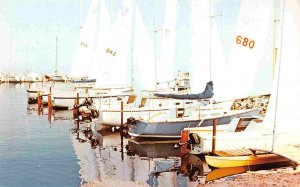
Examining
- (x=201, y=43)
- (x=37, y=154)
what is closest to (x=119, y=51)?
(x=201, y=43)

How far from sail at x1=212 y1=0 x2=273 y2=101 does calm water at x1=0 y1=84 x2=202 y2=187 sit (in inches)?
238

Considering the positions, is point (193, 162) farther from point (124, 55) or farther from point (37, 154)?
point (124, 55)

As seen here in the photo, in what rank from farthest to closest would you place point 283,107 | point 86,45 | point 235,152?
1. point 86,45
2. point 235,152
3. point 283,107

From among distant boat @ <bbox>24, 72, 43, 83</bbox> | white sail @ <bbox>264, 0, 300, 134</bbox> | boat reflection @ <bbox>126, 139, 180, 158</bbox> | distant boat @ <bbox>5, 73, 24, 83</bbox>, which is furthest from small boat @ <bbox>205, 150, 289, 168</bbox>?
distant boat @ <bbox>5, 73, 24, 83</bbox>

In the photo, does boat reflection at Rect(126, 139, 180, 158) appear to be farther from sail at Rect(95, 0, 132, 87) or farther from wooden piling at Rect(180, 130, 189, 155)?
sail at Rect(95, 0, 132, 87)

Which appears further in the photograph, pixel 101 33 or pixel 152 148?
pixel 101 33

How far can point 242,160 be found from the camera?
934 inches

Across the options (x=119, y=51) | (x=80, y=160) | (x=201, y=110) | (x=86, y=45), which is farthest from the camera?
(x=86, y=45)

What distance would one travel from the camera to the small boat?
23719mm

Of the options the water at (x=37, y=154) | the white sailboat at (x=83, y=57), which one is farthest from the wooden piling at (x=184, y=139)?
the white sailboat at (x=83, y=57)

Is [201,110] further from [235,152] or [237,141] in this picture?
[235,152]

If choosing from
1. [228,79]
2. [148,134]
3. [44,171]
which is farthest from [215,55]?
[44,171]

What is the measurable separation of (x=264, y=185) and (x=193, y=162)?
26.1 ft

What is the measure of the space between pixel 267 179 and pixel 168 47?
26.7 metres
